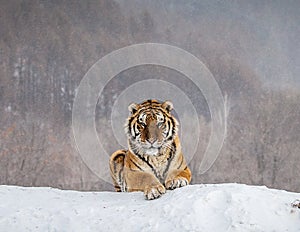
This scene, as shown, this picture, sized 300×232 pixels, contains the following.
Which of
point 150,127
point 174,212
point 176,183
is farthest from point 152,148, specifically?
point 174,212

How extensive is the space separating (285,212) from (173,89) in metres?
16.6

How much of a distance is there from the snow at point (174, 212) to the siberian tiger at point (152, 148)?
586mm

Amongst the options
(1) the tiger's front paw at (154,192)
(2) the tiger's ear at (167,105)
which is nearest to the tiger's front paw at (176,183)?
(1) the tiger's front paw at (154,192)

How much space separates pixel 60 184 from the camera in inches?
678

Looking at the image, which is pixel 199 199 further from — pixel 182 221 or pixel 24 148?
pixel 24 148

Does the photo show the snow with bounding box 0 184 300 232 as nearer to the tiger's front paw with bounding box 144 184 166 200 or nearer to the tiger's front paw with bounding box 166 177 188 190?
the tiger's front paw with bounding box 144 184 166 200

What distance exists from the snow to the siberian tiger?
0.59m

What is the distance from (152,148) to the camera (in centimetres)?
457

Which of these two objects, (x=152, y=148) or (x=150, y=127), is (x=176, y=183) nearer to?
(x=152, y=148)

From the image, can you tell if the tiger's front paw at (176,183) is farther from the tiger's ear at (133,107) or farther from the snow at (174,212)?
the tiger's ear at (133,107)

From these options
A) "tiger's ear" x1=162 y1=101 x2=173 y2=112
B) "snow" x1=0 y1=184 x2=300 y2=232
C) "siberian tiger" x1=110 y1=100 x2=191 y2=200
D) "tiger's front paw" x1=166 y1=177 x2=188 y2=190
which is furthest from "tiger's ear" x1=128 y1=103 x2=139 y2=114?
"snow" x1=0 y1=184 x2=300 y2=232

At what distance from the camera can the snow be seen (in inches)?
125

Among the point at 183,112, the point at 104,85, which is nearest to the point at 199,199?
the point at 183,112

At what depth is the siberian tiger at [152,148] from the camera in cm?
454
